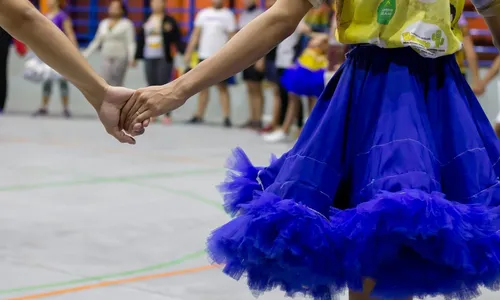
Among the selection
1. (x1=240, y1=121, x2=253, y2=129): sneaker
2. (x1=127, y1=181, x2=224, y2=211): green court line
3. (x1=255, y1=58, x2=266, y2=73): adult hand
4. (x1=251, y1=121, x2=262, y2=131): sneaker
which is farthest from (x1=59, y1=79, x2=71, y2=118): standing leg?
(x1=127, y1=181, x2=224, y2=211): green court line

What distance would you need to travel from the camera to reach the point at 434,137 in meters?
2.60

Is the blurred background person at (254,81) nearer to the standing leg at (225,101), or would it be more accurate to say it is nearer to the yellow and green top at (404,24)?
the standing leg at (225,101)

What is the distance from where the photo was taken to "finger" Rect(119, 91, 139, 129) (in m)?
3.11

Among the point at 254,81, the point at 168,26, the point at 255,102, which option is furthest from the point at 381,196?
the point at 168,26

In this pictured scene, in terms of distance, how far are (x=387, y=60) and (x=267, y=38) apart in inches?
14.1

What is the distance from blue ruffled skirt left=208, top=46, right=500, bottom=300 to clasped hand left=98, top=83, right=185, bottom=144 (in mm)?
384

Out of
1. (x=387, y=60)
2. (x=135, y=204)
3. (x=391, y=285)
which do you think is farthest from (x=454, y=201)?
(x=135, y=204)

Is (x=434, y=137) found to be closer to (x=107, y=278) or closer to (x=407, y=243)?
(x=407, y=243)

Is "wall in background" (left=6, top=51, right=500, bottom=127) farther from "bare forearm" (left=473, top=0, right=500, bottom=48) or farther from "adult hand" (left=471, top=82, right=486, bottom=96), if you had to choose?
"bare forearm" (left=473, top=0, right=500, bottom=48)

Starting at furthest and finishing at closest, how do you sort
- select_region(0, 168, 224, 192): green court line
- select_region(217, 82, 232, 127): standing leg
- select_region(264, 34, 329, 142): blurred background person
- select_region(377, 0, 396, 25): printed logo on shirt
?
select_region(217, 82, 232, 127): standing leg < select_region(264, 34, 329, 142): blurred background person < select_region(0, 168, 224, 192): green court line < select_region(377, 0, 396, 25): printed logo on shirt

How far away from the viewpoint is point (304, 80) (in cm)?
1021

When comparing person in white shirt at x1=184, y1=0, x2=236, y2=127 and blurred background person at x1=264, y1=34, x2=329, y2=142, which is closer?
blurred background person at x1=264, y1=34, x2=329, y2=142

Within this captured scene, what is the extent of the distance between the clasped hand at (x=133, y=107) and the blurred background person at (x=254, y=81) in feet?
28.6

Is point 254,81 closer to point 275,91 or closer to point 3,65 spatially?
point 275,91
